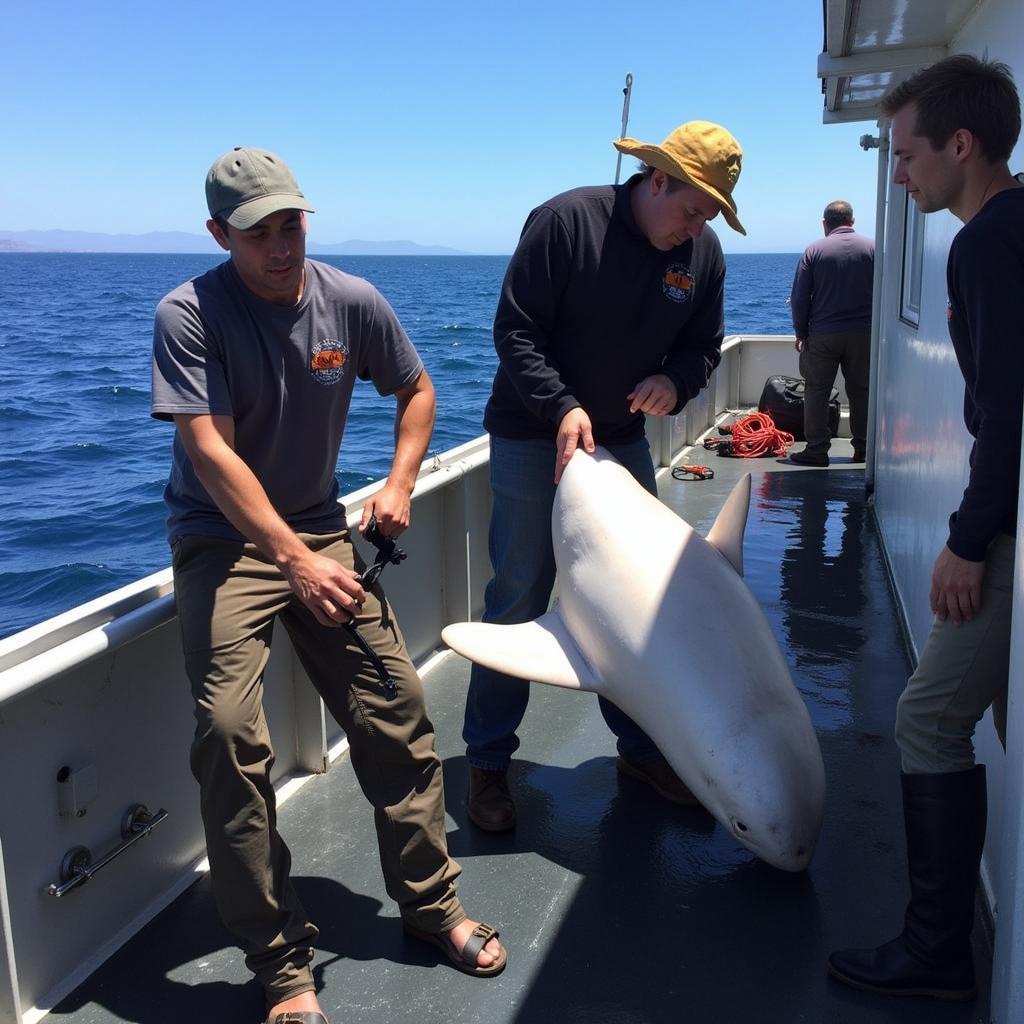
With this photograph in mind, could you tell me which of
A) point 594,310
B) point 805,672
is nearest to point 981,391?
point 594,310

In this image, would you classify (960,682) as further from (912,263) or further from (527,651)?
(912,263)

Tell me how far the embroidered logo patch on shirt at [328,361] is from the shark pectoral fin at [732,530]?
4.93 ft

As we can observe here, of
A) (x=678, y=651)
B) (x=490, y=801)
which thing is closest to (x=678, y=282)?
(x=678, y=651)

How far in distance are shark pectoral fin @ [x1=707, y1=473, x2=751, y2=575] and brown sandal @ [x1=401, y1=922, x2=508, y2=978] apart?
1.52m

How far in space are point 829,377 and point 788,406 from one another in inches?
50.5

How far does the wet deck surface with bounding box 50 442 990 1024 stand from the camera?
2.81m

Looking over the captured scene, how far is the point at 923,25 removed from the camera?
5.32 metres

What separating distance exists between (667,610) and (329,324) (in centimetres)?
136

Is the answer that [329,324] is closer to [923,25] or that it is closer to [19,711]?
[19,711]

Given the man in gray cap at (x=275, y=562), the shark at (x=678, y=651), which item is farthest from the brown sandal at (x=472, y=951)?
the shark at (x=678, y=651)

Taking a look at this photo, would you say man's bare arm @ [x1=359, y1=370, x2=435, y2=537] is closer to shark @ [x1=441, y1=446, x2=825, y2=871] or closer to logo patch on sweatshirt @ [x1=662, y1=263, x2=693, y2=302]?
shark @ [x1=441, y1=446, x2=825, y2=871]

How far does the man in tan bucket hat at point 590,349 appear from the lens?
3.42 meters

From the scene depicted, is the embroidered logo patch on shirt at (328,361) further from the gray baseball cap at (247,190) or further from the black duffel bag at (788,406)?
the black duffel bag at (788,406)

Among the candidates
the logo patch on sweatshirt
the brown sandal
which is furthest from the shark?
the brown sandal
